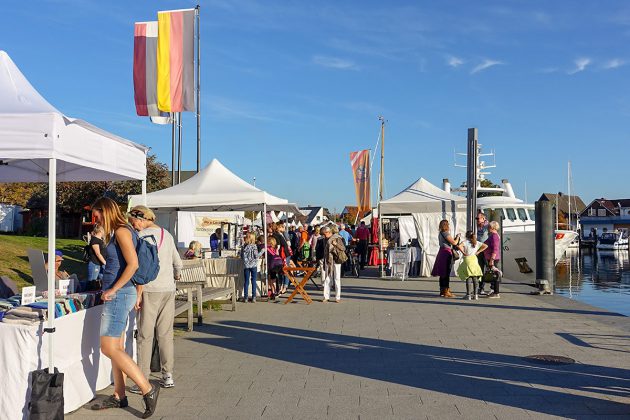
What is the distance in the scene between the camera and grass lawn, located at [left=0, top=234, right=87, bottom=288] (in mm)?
17719

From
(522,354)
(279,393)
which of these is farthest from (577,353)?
(279,393)

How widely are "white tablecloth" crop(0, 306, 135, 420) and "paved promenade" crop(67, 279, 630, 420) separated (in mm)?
244

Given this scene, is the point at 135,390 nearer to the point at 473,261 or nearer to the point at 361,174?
the point at 473,261

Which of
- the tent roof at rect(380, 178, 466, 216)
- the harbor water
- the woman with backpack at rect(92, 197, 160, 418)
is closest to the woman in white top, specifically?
the harbor water

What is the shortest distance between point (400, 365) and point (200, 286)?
4.38m

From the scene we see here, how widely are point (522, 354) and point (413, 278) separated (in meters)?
12.9

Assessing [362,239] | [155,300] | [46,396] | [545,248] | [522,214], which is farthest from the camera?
[522,214]

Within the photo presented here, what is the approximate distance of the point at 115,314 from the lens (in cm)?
580

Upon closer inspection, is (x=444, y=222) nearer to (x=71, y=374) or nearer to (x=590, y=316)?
(x=590, y=316)

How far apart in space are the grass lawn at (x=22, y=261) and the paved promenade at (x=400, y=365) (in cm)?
801

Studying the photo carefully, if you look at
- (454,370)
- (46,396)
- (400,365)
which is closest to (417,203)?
(400,365)

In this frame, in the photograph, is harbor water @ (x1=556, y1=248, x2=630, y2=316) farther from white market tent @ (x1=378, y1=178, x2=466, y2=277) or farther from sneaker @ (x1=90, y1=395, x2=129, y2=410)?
sneaker @ (x1=90, y1=395, x2=129, y2=410)

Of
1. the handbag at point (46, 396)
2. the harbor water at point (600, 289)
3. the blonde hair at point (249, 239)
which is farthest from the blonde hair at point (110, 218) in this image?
the harbor water at point (600, 289)

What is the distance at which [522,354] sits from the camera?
830cm
